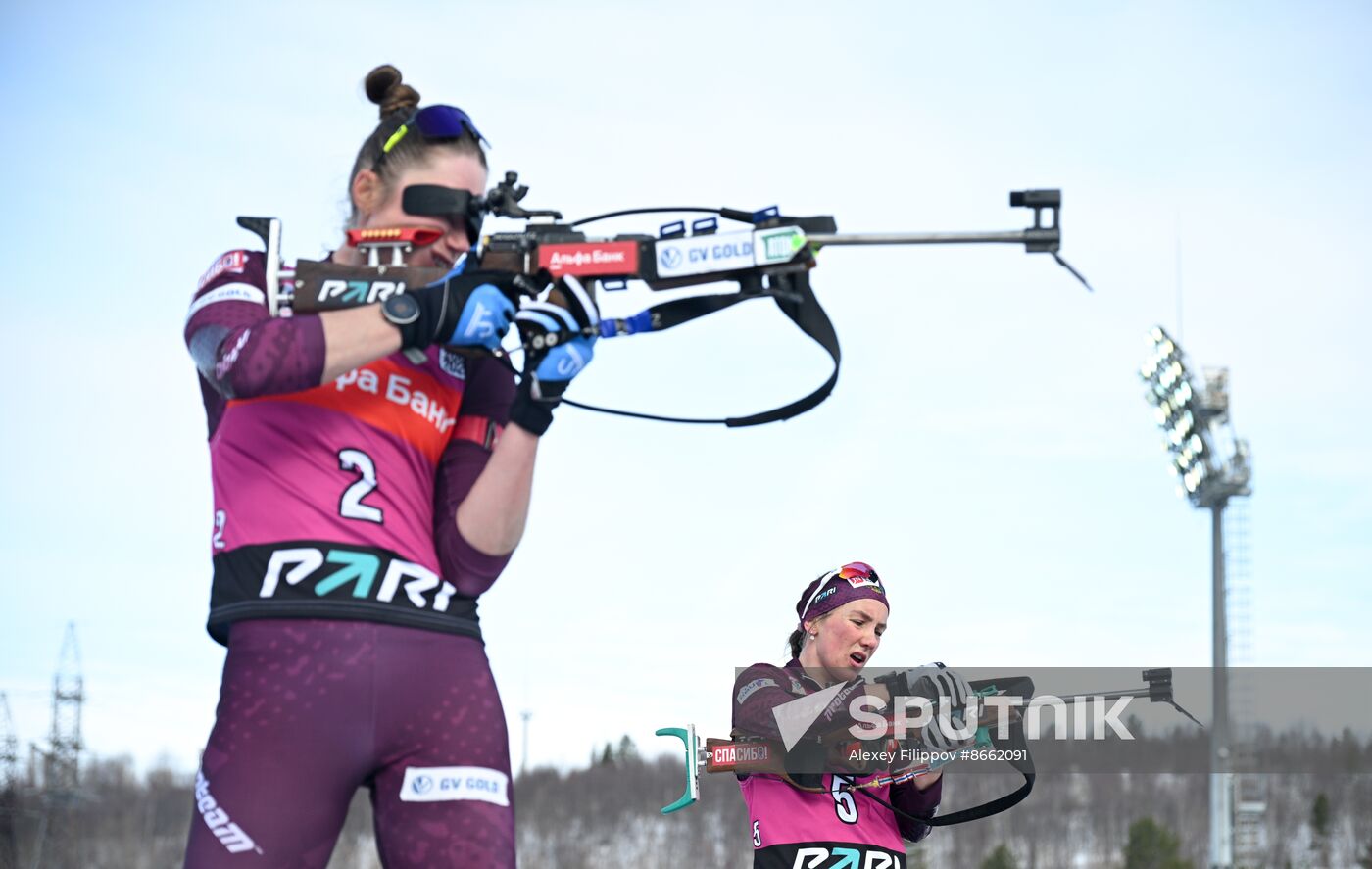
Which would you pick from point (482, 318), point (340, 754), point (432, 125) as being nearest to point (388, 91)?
point (432, 125)

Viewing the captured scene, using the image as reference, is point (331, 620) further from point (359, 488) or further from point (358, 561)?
point (359, 488)

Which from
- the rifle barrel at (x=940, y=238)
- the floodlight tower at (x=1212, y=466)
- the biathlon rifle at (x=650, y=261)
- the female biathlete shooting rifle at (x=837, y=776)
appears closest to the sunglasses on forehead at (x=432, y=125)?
the biathlon rifle at (x=650, y=261)

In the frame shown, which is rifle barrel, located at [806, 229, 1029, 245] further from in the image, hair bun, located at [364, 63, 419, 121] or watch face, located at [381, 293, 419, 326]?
hair bun, located at [364, 63, 419, 121]

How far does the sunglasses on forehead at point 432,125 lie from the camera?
3.38 m

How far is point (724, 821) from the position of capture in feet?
294

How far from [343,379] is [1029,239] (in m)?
1.50

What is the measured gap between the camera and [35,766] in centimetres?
6456

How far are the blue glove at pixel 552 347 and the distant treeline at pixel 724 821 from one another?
7022 cm

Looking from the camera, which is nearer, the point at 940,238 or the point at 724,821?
the point at 940,238

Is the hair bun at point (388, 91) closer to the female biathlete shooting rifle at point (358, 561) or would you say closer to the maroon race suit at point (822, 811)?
the female biathlete shooting rifle at point (358, 561)

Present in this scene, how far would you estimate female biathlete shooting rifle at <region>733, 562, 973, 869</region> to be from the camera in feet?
17.4

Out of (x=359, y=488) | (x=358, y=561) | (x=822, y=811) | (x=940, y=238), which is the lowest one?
(x=822, y=811)

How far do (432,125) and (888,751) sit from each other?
3.03 metres

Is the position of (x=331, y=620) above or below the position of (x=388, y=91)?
below
